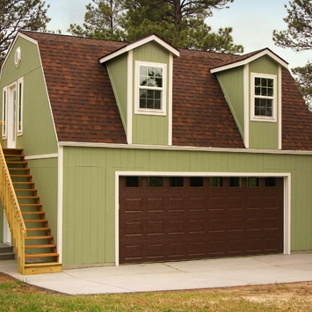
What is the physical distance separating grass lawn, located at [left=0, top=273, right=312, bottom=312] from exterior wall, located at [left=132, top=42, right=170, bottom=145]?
5.15 meters

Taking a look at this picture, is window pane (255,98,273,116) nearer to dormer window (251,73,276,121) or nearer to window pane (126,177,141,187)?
dormer window (251,73,276,121)

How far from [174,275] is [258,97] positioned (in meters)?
6.17

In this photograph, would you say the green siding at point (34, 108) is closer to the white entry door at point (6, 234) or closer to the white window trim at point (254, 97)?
the white entry door at point (6, 234)

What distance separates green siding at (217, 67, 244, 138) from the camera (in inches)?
703

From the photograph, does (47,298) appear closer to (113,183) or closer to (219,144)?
(113,183)

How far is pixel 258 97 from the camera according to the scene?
1783 cm

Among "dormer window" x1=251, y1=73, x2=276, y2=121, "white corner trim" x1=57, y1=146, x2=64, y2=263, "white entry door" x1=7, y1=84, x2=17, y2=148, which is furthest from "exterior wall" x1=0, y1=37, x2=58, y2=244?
"dormer window" x1=251, y1=73, x2=276, y2=121

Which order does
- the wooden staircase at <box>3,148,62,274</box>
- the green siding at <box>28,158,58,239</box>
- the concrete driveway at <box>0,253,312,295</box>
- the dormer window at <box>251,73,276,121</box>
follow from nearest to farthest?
1. the concrete driveway at <box>0,253,312,295</box>
2. the wooden staircase at <box>3,148,62,274</box>
3. the green siding at <box>28,158,58,239</box>
4. the dormer window at <box>251,73,276,121</box>

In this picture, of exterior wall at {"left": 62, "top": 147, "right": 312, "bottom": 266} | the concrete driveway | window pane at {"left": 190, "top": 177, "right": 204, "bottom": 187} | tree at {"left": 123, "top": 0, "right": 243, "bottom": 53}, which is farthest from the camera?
tree at {"left": 123, "top": 0, "right": 243, "bottom": 53}

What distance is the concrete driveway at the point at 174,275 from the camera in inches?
492

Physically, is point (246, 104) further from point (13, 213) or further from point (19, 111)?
point (13, 213)

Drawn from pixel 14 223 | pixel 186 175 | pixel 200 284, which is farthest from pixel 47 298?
pixel 186 175

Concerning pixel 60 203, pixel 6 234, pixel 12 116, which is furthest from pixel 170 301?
pixel 12 116

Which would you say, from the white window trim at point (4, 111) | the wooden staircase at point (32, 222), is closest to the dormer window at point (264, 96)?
the wooden staircase at point (32, 222)
